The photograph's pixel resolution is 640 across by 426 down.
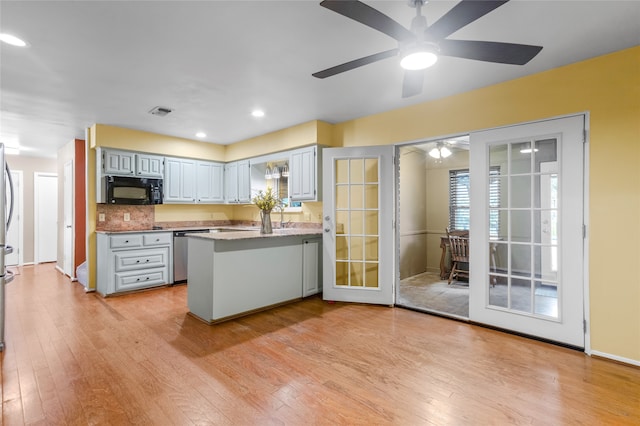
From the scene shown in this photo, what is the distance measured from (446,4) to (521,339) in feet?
9.30

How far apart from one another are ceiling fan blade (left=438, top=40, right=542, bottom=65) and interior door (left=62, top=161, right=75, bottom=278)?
19.4ft

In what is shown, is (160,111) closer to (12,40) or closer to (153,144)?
(153,144)

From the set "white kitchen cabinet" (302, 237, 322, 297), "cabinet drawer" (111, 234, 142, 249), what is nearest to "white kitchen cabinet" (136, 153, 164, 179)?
"cabinet drawer" (111, 234, 142, 249)

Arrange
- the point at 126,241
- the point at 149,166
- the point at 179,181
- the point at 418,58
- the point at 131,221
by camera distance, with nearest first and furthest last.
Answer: the point at 418,58
the point at 126,241
the point at 149,166
the point at 131,221
the point at 179,181

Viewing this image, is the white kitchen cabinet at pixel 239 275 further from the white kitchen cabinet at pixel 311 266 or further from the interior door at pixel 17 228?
the interior door at pixel 17 228

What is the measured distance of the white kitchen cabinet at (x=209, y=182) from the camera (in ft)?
18.6

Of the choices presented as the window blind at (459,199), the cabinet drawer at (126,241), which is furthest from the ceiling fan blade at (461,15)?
the cabinet drawer at (126,241)

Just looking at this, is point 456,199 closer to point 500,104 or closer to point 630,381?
point 500,104

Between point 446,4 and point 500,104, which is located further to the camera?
point 500,104

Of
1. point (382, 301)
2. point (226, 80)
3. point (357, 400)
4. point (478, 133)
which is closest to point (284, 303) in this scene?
point (382, 301)

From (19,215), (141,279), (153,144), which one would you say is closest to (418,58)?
(153,144)

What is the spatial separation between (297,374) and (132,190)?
13.2 feet

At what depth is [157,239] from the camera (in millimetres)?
4812

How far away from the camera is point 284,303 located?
3932 mm
